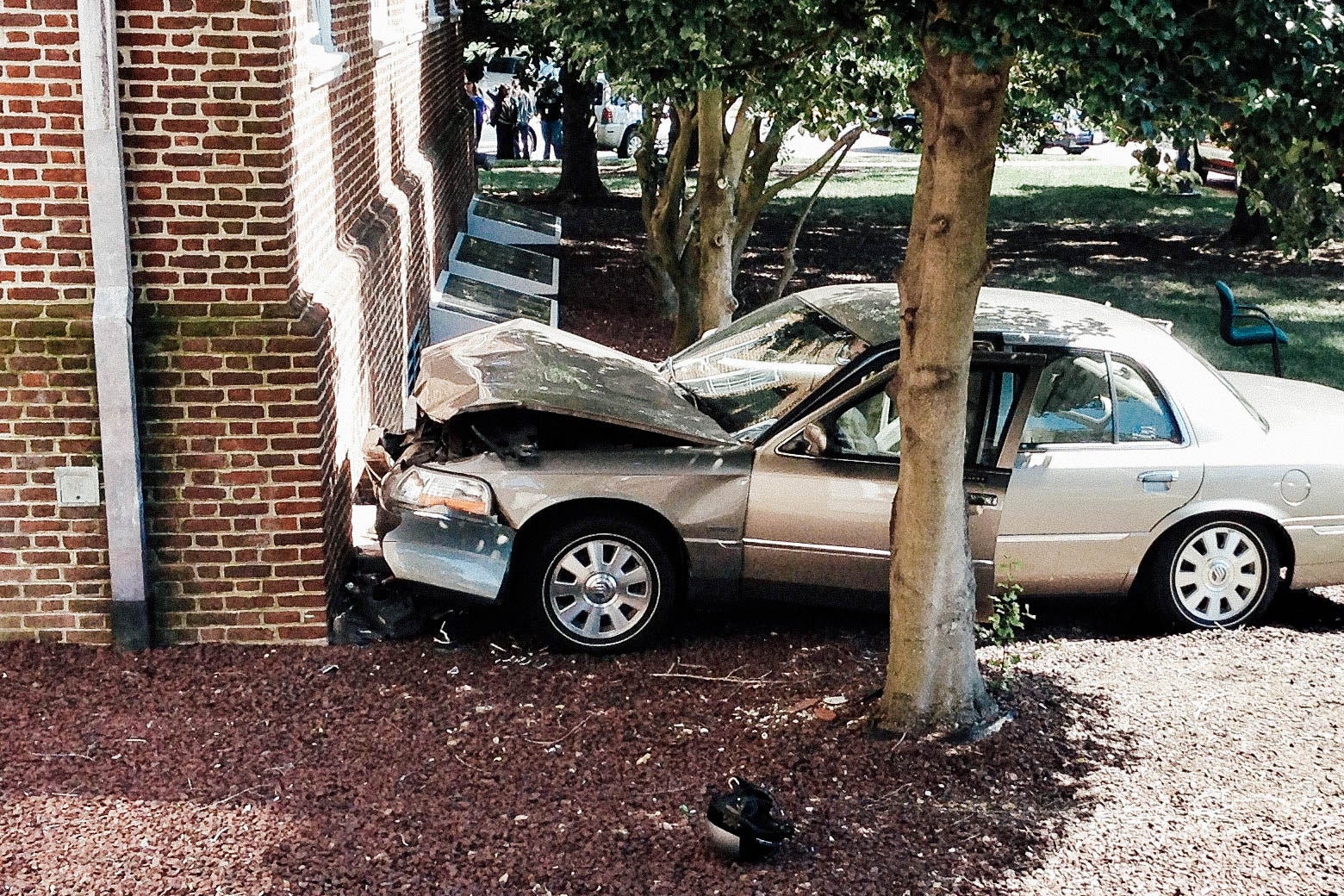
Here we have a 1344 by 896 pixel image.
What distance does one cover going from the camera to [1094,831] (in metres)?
5.01

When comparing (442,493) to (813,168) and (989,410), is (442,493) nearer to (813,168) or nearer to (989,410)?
(989,410)

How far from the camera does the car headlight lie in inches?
261

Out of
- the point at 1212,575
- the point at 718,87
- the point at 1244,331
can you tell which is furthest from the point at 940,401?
the point at 1244,331

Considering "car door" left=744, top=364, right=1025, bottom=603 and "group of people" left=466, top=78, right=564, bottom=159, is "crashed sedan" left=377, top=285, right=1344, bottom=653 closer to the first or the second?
"car door" left=744, top=364, right=1025, bottom=603

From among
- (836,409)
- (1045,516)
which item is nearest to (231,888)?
(836,409)

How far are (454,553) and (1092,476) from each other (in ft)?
9.53

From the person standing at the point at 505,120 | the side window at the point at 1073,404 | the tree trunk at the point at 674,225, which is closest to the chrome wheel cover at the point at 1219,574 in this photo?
the side window at the point at 1073,404

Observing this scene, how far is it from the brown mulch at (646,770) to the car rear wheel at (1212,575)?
17cm

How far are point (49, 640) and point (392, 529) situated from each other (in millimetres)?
1558

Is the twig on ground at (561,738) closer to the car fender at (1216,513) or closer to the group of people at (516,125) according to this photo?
the car fender at (1216,513)

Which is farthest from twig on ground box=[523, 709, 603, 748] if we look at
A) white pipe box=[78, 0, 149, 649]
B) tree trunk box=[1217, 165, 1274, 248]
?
tree trunk box=[1217, 165, 1274, 248]

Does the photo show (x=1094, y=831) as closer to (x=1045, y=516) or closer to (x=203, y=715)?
(x=1045, y=516)

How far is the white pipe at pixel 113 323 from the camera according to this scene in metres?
6.08

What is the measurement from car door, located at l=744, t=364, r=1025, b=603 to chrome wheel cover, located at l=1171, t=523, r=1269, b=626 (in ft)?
3.41
